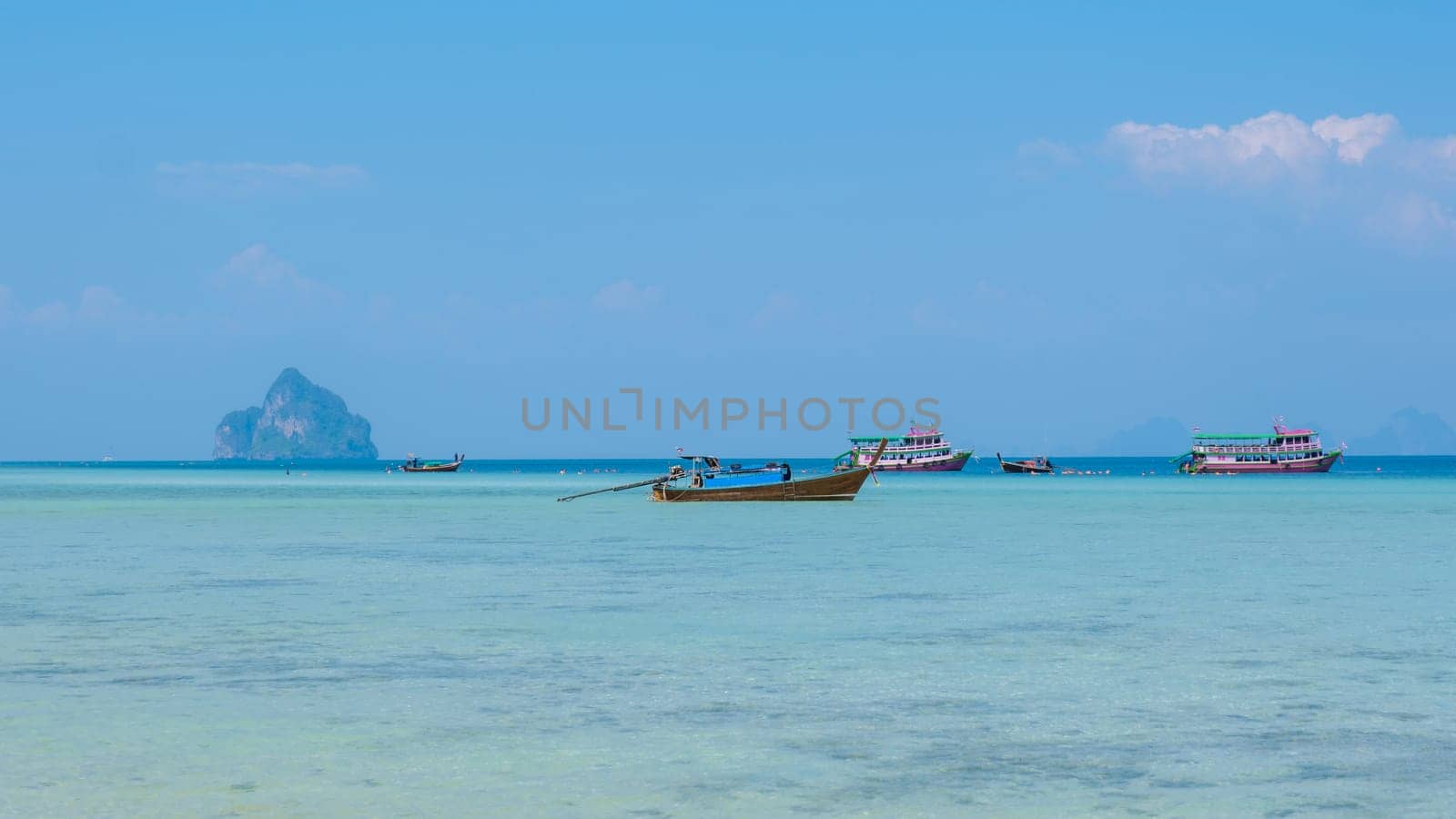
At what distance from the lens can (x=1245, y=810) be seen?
1238 centimetres

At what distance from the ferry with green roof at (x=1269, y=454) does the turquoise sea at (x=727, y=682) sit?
125m

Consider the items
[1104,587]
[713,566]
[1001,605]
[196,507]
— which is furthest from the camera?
[196,507]

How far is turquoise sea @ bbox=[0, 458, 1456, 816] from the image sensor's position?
13.2m

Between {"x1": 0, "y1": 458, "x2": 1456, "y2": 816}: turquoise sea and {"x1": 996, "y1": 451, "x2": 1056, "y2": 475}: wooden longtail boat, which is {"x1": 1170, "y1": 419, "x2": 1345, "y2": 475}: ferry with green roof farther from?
{"x1": 0, "y1": 458, "x2": 1456, "y2": 816}: turquoise sea

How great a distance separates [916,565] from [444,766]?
86.3ft

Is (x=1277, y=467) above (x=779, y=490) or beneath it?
above

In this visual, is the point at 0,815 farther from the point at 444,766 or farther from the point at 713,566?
the point at 713,566

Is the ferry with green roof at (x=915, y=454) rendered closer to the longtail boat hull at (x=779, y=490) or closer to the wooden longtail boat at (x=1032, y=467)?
the wooden longtail boat at (x=1032, y=467)

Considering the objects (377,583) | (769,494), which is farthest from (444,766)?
(769,494)

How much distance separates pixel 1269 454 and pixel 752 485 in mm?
99846

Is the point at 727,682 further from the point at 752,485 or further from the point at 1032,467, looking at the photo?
the point at 1032,467

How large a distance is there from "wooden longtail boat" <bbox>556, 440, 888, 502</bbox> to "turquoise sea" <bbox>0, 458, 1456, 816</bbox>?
120ft

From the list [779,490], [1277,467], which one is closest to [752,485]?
[779,490]

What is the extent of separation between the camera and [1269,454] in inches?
6437
